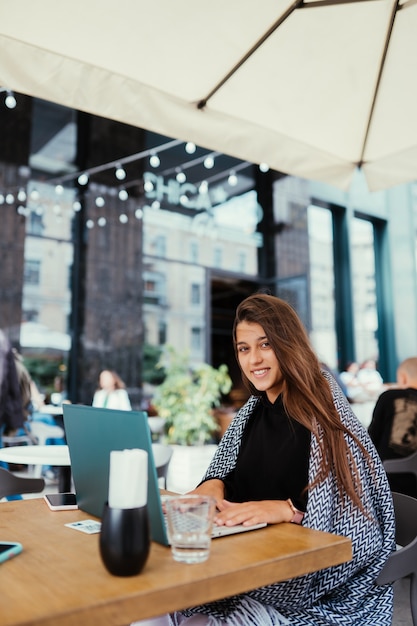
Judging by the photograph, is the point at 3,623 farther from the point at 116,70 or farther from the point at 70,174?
the point at 70,174

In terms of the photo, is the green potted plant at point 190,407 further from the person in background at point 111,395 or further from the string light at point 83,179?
A: the string light at point 83,179

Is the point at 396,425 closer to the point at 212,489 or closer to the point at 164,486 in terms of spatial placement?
the point at 164,486

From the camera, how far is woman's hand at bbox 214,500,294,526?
46.1 inches

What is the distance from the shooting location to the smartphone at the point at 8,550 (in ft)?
3.16

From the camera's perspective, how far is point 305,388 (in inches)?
57.5

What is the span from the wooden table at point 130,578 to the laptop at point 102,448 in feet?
0.23

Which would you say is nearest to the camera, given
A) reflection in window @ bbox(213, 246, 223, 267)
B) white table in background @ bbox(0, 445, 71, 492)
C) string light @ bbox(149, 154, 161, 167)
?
white table in background @ bbox(0, 445, 71, 492)

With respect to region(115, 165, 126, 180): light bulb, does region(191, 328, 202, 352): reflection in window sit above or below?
below

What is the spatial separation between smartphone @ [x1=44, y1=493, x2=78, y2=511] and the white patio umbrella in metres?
1.45

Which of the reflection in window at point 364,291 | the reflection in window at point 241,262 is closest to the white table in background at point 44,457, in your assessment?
the reflection in window at point 241,262

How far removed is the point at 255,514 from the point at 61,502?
56 centimetres

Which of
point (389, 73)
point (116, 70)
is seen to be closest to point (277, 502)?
point (116, 70)

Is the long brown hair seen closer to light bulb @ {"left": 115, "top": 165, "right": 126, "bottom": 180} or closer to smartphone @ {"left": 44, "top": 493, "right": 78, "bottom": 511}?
smartphone @ {"left": 44, "top": 493, "right": 78, "bottom": 511}

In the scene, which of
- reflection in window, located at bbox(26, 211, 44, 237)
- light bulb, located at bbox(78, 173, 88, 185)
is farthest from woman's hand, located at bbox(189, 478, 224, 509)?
→ light bulb, located at bbox(78, 173, 88, 185)
